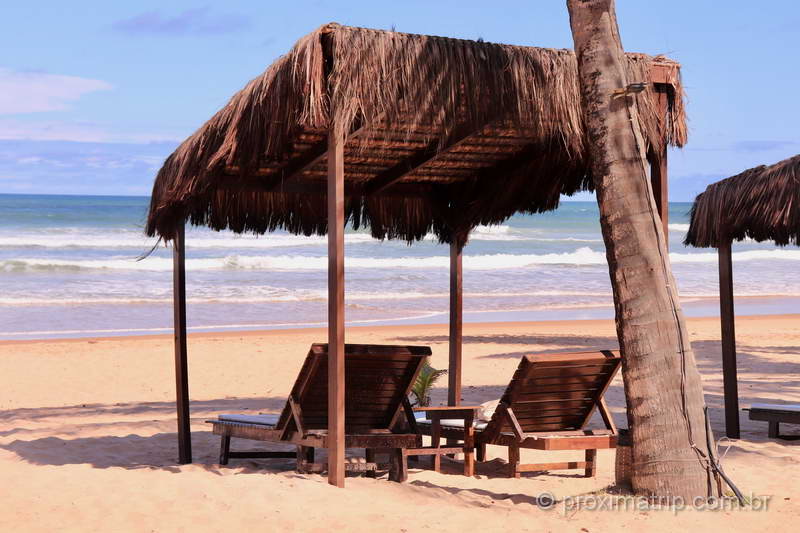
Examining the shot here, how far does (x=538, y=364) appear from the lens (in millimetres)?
5035

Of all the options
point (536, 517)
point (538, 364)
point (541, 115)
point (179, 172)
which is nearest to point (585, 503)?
point (536, 517)

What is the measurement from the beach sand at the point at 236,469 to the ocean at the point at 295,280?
3.45 metres

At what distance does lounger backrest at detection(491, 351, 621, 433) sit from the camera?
5.11 metres

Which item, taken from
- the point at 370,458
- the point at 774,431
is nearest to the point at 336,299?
the point at 370,458

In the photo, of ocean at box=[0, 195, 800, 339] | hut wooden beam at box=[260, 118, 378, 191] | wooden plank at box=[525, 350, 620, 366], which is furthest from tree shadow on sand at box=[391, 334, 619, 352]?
wooden plank at box=[525, 350, 620, 366]

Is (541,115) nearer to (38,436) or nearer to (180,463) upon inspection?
(180,463)

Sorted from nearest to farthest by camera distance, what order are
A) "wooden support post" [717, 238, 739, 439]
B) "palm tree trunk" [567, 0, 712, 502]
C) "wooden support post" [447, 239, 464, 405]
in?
"palm tree trunk" [567, 0, 712, 502] < "wooden support post" [717, 238, 739, 439] < "wooden support post" [447, 239, 464, 405]

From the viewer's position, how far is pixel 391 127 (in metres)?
5.35

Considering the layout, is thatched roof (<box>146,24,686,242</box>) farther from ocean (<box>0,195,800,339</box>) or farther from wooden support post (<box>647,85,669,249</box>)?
ocean (<box>0,195,800,339</box>)

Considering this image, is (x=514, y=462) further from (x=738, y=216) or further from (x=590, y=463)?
(x=738, y=216)

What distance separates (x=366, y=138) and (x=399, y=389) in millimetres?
1443

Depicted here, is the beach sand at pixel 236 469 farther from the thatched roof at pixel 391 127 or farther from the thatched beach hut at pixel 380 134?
the thatched roof at pixel 391 127

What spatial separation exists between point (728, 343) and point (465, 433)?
240cm

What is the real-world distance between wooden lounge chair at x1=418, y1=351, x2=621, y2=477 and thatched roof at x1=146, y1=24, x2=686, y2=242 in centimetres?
119
